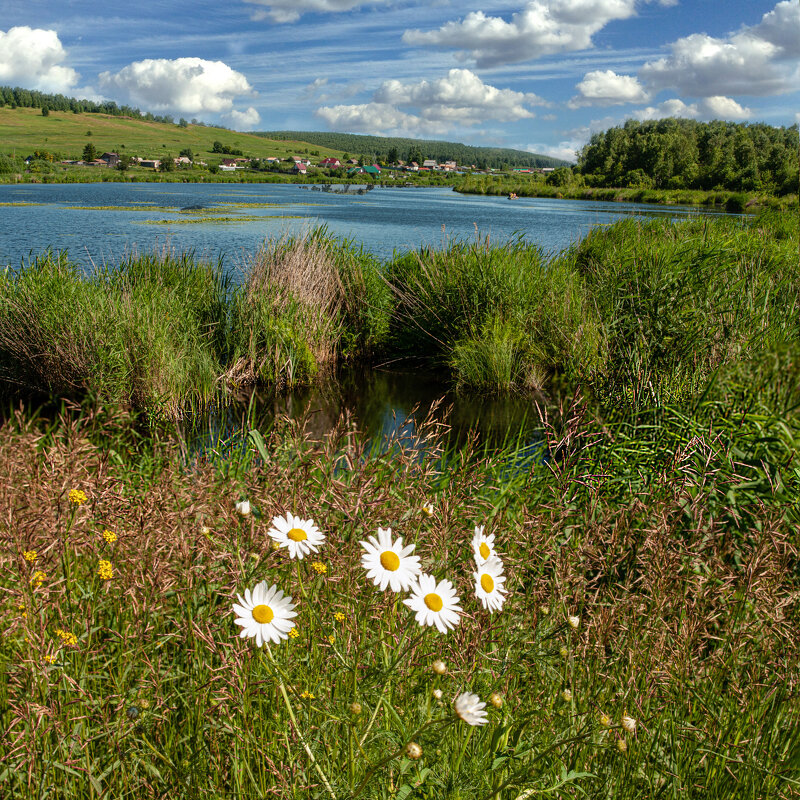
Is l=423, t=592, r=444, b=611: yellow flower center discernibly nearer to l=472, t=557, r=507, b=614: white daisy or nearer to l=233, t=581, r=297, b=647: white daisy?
l=472, t=557, r=507, b=614: white daisy

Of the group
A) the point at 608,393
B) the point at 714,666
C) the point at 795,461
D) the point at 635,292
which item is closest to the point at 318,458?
the point at 714,666

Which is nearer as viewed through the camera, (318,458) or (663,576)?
(663,576)

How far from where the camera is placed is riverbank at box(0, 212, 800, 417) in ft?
21.7

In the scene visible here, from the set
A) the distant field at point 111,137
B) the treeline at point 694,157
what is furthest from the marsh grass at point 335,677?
the distant field at point 111,137

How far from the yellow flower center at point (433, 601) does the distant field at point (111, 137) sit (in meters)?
119

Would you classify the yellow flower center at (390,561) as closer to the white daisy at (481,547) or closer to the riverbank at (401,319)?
the white daisy at (481,547)

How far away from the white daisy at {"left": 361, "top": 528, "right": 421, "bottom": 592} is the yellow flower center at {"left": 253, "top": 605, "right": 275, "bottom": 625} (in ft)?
0.73

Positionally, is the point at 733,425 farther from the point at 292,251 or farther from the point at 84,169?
the point at 84,169

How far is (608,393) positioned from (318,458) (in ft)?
15.5

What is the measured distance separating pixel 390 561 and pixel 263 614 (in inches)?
11.9

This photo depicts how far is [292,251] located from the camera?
1091cm

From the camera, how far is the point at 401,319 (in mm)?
11961

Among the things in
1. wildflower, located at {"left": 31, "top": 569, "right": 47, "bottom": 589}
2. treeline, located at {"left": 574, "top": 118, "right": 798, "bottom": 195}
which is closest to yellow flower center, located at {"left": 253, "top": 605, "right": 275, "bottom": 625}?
wildflower, located at {"left": 31, "top": 569, "right": 47, "bottom": 589}

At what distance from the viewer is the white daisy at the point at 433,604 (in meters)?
Answer: 1.28
